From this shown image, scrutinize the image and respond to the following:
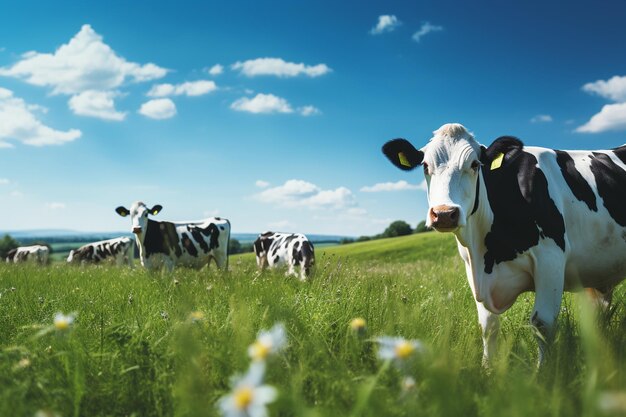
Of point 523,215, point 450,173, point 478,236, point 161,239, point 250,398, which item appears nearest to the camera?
point 250,398

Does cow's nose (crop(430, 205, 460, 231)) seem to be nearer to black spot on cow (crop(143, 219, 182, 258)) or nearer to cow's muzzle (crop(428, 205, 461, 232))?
cow's muzzle (crop(428, 205, 461, 232))

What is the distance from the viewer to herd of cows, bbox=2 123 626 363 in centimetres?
463

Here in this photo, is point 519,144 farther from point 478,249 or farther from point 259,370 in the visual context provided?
point 259,370

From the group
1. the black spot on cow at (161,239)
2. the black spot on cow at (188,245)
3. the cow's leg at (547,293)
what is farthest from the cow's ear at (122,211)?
the cow's leg at (547,293)

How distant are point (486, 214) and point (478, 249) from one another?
13.7 inches

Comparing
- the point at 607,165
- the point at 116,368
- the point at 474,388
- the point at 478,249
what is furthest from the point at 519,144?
the point at 116,368

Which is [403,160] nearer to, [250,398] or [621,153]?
[621,153]

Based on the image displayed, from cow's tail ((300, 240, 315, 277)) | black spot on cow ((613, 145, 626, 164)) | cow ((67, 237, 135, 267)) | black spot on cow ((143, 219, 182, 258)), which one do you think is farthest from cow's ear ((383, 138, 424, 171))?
cow ((67, 237, 135, 267))

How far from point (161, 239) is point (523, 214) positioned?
41.5 ft

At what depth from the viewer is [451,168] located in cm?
461

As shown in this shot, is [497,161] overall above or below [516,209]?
above

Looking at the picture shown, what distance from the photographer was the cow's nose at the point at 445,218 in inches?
164

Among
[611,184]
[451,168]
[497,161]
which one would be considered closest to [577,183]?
[611,184]

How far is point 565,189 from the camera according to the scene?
5.26 metres
